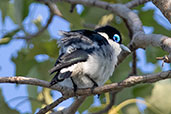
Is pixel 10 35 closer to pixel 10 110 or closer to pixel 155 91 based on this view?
pixel 10 110

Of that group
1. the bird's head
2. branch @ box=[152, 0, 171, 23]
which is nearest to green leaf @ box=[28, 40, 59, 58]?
the bird's head

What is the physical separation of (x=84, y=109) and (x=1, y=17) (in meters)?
1.83

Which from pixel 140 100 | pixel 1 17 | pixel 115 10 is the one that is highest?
pixel 1 17

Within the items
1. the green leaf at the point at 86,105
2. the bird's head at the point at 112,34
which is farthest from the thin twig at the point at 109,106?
the bird's head at the point at 112,34

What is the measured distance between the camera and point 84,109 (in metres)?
3.92

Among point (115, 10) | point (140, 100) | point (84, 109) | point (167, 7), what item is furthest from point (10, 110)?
point (167, 7)

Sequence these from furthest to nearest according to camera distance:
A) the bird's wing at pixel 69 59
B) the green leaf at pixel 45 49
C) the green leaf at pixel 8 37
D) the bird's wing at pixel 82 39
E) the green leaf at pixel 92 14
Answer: the green leaf at pixel 92 14, the green leaf at pixel 8 37, the green leaf at pixel 45 49, the bird's wing at pixel 82 39, the bird's wing at pixel 69 59

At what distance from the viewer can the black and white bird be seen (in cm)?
322

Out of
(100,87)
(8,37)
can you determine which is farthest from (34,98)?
(100,87)

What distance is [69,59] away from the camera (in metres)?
3.20

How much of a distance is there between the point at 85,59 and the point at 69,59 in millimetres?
211

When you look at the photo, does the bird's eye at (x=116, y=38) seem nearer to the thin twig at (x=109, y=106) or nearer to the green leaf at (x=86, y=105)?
the thin twig at (x=109, y=106)

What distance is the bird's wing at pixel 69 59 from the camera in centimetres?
308

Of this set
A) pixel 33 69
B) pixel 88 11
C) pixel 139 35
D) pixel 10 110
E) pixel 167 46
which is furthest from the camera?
pixel 88 11
